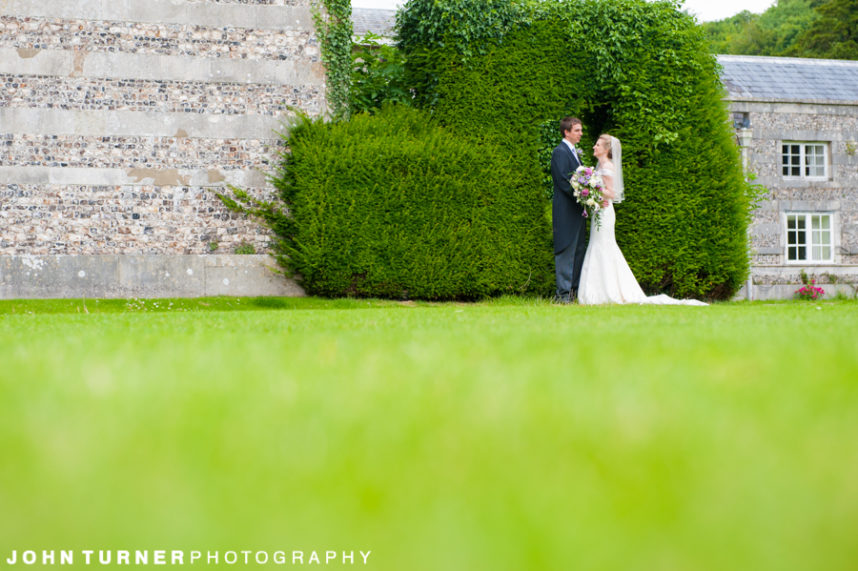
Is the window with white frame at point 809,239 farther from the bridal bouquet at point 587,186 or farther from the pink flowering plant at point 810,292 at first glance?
the bridal bouquet at point 587,186

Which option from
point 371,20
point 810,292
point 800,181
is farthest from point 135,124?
point 800,181

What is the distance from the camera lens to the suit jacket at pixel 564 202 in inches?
467

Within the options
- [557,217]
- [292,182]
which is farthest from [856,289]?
[292,182]

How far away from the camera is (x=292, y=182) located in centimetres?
1256

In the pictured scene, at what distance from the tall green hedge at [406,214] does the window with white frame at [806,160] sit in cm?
1395

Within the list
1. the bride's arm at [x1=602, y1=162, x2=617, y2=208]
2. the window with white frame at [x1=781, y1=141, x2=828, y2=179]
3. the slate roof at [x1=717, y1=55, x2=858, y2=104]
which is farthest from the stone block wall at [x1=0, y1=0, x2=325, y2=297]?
the window with white frame at [x1=781, y1=141, x2=828, y2=179]

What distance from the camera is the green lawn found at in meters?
0.94

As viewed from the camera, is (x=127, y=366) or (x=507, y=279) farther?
(x=507, y=279)

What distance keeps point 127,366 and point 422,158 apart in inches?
390

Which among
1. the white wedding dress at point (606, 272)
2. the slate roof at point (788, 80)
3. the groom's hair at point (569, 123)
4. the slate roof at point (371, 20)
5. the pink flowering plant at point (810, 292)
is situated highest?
the slate roof at point (371, 20)

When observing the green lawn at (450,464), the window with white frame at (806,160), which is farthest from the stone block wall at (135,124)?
the window with white frame at (806,160)

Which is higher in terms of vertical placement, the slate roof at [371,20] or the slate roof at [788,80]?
the slate roof at [371,20]

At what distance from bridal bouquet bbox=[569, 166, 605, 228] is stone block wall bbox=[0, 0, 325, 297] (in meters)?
4.63

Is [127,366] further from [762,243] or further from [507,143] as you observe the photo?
[762,243]
